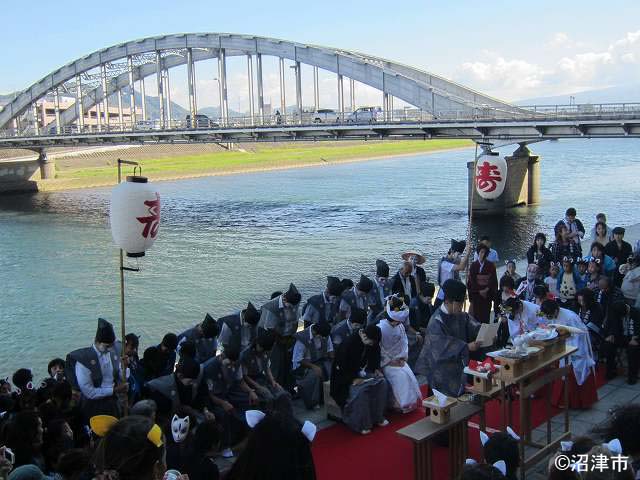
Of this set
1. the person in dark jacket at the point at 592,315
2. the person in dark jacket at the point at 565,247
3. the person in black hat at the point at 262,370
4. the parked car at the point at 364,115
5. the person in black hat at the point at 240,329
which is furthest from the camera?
the parked car at the point at 364,115

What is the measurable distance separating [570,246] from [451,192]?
1297 inches

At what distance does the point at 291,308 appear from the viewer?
7.76 m

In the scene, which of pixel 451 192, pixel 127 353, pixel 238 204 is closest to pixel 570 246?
pixel 127 353

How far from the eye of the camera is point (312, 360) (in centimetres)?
726

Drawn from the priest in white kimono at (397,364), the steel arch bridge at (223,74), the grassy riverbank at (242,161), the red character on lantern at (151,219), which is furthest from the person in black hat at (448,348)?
the grassy riverbank at (242,161)

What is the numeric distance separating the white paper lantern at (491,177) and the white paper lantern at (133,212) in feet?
32.3

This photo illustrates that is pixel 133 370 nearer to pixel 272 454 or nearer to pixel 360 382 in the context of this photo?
pixel 360 382

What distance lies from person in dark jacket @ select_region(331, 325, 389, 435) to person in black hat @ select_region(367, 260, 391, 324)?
1.57 m

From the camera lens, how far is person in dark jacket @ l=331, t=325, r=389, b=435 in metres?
6.29

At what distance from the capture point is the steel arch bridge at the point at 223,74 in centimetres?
3669

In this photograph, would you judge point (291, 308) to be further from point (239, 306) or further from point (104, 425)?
point (239, 306)

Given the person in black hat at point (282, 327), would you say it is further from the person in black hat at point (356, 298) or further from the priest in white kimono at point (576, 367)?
the priest in white kimono at point (576, 367)

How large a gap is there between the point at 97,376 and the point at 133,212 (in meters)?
1.76

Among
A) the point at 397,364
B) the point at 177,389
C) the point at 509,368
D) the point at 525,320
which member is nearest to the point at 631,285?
the point at 525,320
